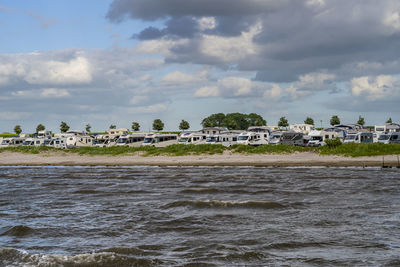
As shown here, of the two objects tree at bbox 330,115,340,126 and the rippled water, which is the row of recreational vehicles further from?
tree at bbox 330,115,340,126

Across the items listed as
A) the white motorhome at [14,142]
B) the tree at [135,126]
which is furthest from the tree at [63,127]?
the white motorhome at [14,142]

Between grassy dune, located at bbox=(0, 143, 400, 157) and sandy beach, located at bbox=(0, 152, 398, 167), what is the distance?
1221mm

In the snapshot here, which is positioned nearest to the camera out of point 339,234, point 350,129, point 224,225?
point 339,234

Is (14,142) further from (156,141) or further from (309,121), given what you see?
(309,121)

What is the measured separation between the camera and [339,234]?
583 inches

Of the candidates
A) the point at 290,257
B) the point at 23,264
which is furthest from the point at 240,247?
the point at 23,264

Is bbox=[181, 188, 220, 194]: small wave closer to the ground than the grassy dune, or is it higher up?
closer to the ground

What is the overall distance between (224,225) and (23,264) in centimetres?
757

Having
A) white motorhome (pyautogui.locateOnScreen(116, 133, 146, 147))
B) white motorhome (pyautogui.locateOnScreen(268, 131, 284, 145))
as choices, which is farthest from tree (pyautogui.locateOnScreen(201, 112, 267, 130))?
white motorhome (pyautogui.locateOnScreen(268, 131, 284, 145))

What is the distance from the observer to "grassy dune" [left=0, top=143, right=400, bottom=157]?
4650 centimetres

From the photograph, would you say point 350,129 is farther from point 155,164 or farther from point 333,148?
point 155,164

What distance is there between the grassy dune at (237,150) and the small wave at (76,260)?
125 feet

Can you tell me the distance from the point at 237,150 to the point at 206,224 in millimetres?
37928

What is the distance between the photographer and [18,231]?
1625cm
